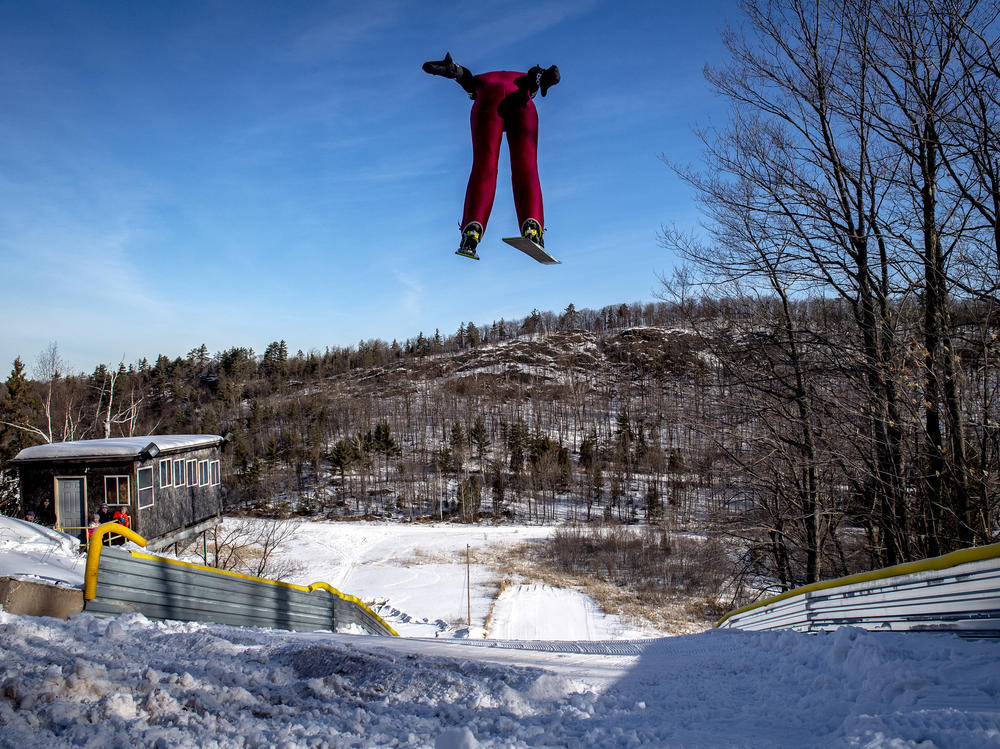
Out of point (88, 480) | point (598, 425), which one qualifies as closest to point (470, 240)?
point (88, 480)

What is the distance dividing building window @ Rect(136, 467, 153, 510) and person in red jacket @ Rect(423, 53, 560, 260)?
15.5 meters

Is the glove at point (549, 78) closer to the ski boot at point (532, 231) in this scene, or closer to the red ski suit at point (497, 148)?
the red ski suit at point (497, 148)

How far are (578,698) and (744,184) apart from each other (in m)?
10.4

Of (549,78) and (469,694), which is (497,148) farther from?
(469,694)

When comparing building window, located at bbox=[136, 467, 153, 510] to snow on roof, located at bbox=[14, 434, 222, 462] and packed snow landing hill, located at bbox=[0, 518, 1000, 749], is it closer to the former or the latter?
snow on roof, located at bbox=[14, 434, 222, 462]

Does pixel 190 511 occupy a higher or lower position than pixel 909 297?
lower

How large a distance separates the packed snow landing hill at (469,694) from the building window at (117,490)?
42.0ft

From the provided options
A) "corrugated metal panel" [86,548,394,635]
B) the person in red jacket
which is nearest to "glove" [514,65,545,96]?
the person in red jacket

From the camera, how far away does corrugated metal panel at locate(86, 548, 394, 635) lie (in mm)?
4965

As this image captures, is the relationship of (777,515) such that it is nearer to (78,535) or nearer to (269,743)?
(269,743)

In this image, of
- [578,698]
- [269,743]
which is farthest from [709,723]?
[269,743]

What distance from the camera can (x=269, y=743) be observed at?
8.35 feet

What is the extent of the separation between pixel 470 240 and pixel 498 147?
689 millimetres

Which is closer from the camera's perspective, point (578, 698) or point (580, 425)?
point (578, 698)
